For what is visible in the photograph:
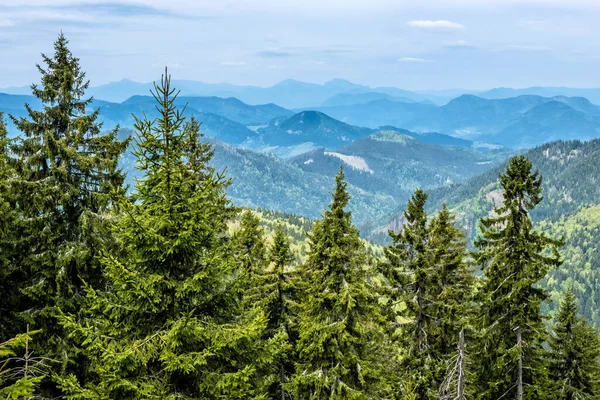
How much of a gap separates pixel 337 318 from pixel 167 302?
37.3 ft

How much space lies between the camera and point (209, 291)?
40.2ft

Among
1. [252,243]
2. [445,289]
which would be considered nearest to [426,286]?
[445,289]

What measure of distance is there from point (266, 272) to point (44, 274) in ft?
35.5

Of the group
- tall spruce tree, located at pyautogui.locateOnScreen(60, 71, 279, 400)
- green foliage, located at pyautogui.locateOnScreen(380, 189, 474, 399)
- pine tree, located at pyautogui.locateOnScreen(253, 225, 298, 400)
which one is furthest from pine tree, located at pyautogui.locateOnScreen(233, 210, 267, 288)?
tall spruce tree, located at pyautogui.locateOnScreen(60, 71, 279, 400)

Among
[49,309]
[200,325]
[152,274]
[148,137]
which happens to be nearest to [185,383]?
[200,325]

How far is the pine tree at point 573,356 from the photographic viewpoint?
2792 centimetres

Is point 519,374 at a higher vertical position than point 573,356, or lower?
higher

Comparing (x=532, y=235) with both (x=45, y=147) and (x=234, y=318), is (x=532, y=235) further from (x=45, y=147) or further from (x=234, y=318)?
(x=45, y=147)

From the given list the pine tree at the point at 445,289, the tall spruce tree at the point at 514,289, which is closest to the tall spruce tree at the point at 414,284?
the pine tree at the point at 445,289

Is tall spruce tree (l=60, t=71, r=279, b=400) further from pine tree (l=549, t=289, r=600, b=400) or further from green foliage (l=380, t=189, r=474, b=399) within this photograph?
pine tree (l=549, t=289, r=600, b=400)

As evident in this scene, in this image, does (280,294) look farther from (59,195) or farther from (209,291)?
(209,291)

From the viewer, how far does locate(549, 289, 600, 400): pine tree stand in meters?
27.9

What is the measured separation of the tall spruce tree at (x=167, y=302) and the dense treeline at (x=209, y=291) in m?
0.05

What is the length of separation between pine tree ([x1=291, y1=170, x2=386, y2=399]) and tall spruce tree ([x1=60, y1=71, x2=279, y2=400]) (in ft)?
29.1
